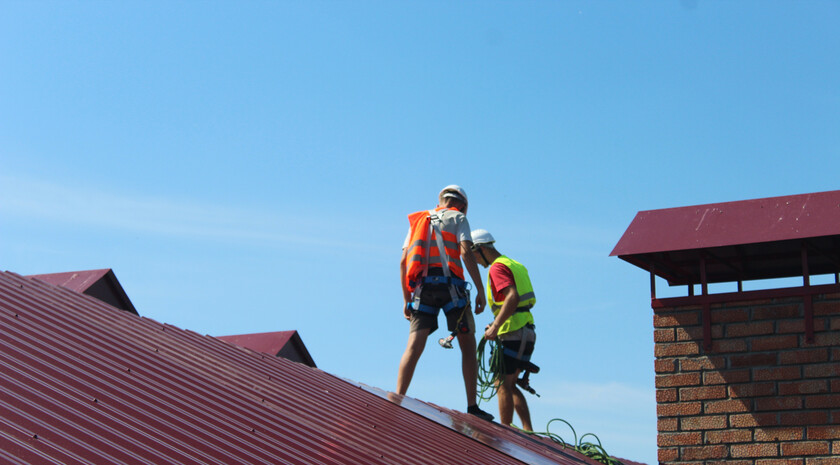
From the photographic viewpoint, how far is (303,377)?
7.57 metres

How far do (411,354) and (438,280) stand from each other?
0.63 m

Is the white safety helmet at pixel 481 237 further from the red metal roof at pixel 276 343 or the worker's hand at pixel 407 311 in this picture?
the red metal roof at pixel 276 343

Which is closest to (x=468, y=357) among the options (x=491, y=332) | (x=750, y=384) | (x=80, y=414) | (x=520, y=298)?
(x=491, y=332)

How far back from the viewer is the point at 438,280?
7.26m

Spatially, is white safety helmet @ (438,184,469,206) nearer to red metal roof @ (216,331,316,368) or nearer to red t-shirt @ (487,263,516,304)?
red t-shirt @ (487,263,516,304)

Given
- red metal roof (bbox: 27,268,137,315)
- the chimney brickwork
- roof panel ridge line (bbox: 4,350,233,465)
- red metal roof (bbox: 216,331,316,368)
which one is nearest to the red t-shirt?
the chimney brickwork

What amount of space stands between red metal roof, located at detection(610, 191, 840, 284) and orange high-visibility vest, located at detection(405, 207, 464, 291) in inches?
85.9

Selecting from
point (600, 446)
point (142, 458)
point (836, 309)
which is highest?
point (836, 309)

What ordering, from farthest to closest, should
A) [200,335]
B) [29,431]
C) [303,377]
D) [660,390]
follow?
1. [660,390]
2. [200,335]
3. [303,377]
4. [29,431]

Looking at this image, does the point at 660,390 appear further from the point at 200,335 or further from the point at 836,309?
the point at 200,335

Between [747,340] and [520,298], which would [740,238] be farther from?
[520,298]

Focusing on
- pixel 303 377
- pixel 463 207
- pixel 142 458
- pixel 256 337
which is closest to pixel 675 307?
pixel 463 207

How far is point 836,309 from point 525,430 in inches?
113

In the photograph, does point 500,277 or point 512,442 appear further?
point 500,277
